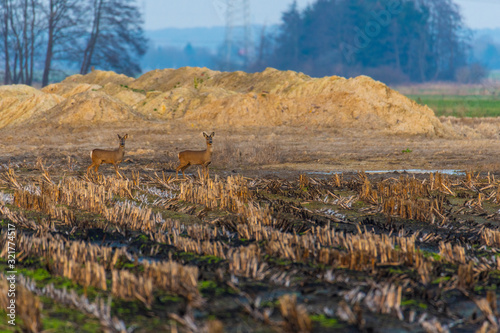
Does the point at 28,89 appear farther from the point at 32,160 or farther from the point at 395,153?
the point at 395,153

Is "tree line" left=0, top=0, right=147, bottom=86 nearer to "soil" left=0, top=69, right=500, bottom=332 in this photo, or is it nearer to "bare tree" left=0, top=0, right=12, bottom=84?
"bare tree" left=0, top=0, right=12, bottom=84

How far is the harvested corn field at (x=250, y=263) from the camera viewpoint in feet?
19.6

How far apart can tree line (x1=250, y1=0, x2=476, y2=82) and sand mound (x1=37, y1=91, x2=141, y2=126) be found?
36.3 meters

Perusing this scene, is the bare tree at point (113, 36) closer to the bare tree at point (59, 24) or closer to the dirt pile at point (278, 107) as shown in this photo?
the bare tree at point (59, 24)

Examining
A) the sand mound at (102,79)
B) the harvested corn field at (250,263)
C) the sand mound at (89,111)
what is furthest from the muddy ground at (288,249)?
the sand mound at (102,79)

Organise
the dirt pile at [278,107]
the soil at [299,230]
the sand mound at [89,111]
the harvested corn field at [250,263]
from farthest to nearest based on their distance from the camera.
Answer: the sand mound at [89,111], the dirt pile at [278,107], the soil at [299,230], the harvested corn field at [250,263]

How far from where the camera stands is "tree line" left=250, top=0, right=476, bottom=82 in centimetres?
7131

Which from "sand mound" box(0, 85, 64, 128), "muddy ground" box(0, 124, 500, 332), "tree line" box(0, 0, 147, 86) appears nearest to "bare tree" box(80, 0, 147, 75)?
"tree line" box(0, 0, 147, 86)

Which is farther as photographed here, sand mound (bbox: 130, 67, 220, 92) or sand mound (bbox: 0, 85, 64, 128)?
sand mound (bbox: 130, 67, 220, 92)

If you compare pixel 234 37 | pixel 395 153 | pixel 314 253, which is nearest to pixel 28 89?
pixel 395 153

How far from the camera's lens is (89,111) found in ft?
108

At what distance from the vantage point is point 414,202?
11344mm

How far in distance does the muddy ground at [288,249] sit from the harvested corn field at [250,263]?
0.02 m

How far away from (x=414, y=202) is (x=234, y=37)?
2861 inches
